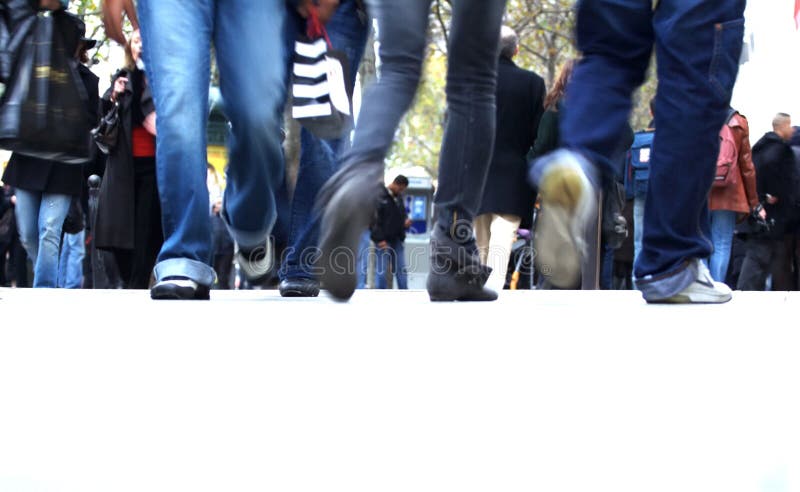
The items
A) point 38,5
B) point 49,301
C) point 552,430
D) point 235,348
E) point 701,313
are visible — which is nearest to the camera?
point 552,430

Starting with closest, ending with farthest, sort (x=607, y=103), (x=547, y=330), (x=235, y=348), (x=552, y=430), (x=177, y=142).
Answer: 1. (x=552, y=430)
2. (x=235, y=348)
3. (x=547, y=330)
4. (x=607, y=103)
5. (x=177, y=142)

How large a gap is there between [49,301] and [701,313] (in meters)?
1.57

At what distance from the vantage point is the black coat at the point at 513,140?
6402mm

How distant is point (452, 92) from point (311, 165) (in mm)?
968

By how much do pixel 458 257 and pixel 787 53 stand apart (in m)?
9.76

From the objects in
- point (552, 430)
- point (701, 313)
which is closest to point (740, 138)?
point (701, 313)

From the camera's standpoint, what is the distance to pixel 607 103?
284 centimetres

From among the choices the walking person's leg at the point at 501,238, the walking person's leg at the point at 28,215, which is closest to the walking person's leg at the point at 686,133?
the walking person's leg at the point at 501,238

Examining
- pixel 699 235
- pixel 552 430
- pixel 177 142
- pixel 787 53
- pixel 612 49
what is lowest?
pixel 552 430

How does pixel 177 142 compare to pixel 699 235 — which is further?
A: pixel 177 142

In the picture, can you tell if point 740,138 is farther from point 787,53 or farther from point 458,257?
point 458,257

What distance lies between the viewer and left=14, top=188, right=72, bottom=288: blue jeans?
233 inches

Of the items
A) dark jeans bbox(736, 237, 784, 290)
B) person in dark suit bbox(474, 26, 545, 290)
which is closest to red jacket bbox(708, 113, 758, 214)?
dark jeans bbox(736, 237, 784, 290)

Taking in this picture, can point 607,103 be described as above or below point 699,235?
above
